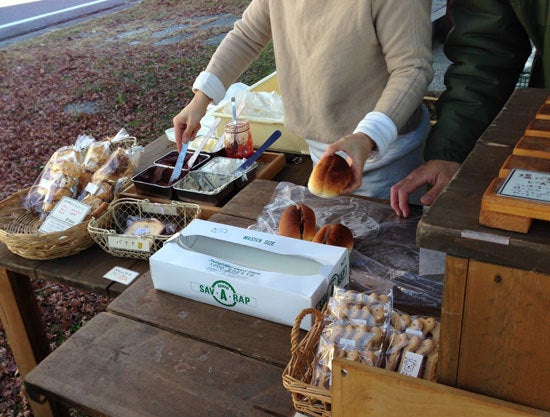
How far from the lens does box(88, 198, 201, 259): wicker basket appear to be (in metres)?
1.61

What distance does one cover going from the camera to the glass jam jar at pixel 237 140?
218cm

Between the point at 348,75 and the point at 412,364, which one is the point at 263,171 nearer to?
the point at 348,75

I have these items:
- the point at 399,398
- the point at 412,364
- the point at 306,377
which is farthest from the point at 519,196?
the point at 306,377

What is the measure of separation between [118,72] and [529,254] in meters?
8.34

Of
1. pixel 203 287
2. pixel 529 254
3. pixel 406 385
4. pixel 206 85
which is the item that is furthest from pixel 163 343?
pixel 206 85

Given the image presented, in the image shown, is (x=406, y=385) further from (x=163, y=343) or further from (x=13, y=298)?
(x=13, y=298)

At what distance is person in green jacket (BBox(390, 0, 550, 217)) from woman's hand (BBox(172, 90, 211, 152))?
824 millimetres

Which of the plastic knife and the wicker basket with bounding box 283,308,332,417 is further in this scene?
the plastic knife

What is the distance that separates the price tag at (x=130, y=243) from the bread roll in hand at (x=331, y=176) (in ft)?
1.91

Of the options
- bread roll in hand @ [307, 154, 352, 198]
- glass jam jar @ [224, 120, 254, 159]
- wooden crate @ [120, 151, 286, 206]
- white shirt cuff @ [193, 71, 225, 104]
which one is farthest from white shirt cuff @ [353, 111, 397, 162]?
glass jam jar @ [224, 120, 254, 159]

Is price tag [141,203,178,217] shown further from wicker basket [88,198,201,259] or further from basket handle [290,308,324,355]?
basket handle [290,308,324,355]

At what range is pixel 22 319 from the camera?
1.92 meters

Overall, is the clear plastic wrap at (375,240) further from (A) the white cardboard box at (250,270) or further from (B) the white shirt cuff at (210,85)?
Answer: (B) the white shirt cuff at (210,85)

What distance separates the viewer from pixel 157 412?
3.28ft
